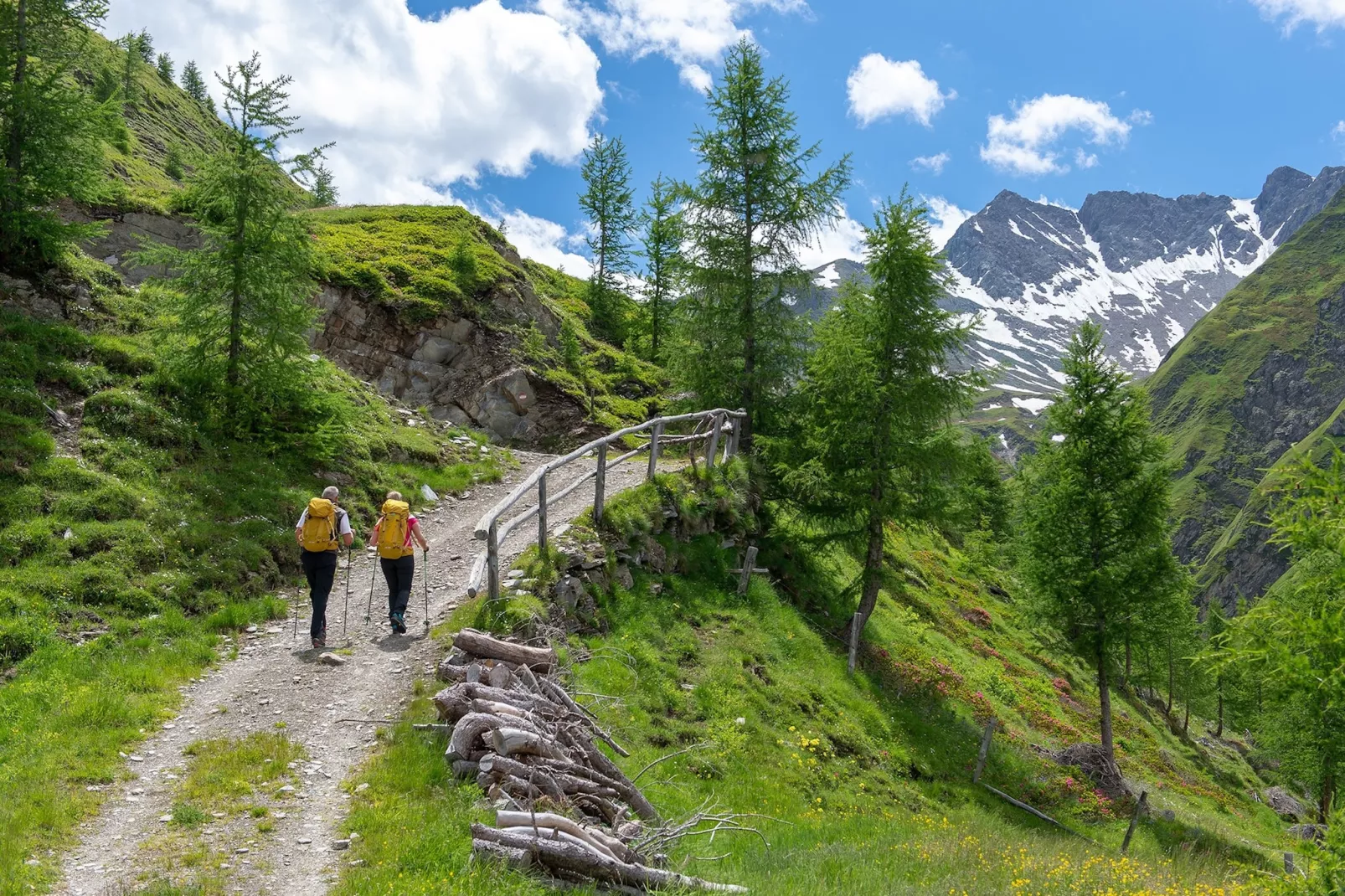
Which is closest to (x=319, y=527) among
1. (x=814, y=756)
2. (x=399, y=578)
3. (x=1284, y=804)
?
(x=399, y=578)

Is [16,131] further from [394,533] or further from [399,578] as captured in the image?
[399,578]

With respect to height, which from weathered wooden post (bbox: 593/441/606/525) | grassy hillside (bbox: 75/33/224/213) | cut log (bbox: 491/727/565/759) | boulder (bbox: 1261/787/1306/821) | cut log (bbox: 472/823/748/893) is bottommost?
boulder (bbox: 1261/787/1306/821)

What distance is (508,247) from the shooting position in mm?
39062

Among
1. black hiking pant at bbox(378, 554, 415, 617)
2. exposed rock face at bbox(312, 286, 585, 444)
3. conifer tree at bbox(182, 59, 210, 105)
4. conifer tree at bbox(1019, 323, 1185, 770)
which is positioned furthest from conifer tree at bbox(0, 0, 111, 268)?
conifer tree at bbox(182, 59, 210, 105)

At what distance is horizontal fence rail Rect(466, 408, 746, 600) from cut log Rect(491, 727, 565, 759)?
3.17m

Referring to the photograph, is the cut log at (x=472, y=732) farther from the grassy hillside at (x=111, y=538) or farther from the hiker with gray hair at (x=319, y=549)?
the hiker with gray hair at (x=319, y=549)

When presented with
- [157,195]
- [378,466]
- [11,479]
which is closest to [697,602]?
[378,466]

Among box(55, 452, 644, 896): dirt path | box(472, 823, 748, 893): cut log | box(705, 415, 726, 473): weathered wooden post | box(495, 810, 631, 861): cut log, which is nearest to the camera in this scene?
box(55, 452, 644, 896): dirt path

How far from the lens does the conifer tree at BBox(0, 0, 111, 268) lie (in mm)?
15133

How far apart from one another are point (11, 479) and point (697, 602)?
1228 centimetres

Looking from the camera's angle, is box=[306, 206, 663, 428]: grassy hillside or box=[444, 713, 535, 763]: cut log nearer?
box=[444, 713, 535, 763]: cut log

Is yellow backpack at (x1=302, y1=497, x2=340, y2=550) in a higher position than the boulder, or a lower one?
higher

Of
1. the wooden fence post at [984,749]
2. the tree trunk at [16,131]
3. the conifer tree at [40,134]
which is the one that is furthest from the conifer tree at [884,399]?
the tree trunk at [16,131]

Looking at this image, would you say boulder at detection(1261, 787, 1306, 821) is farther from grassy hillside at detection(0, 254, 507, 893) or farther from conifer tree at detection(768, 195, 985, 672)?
grassy hillside at detection(0, 254, 507, 893)
